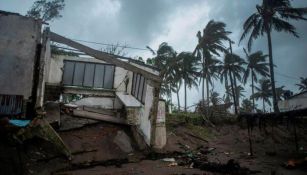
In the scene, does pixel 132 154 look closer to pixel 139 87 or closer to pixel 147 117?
pixel 147 117

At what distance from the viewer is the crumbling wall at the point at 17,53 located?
9.72m

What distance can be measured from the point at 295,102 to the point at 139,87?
2302 centimetres

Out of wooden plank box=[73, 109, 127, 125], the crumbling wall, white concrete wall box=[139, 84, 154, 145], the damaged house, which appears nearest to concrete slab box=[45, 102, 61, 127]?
the damaged house

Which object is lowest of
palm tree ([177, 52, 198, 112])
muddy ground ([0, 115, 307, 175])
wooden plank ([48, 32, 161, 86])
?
muddy ground ([0, 115, 307, 175])

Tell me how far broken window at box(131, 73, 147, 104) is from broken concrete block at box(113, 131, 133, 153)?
6.45 feet

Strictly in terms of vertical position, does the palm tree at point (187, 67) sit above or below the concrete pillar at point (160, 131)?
above

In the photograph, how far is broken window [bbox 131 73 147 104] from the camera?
41.6ft

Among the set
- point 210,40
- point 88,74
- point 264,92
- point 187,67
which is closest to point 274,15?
point 210,40

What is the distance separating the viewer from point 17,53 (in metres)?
9.96

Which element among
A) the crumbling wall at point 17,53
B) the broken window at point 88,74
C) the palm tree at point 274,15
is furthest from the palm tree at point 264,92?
the crumbling wall at point 17,53

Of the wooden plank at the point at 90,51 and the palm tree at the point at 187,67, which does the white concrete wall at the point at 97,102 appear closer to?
the wooden plank at the point at 90,51

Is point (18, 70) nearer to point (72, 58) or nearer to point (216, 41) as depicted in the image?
point (72, 58)

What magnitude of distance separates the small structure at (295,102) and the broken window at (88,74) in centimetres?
2151

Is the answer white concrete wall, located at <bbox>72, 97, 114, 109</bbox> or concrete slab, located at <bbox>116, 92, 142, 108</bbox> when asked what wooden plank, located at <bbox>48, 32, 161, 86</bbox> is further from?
white concrete wall, located at <bbox>72, 97, 114, 109</bbox>
